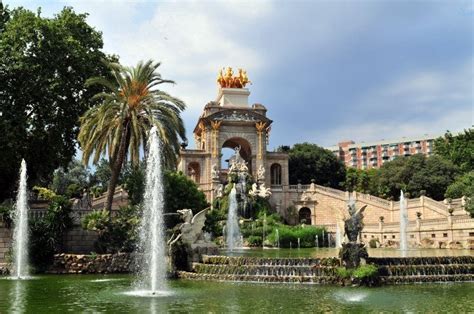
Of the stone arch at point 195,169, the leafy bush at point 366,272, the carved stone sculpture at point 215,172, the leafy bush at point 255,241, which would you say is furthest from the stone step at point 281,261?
the stone arch at point 195,169

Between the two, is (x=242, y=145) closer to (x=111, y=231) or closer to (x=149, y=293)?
(x=111, y=231)

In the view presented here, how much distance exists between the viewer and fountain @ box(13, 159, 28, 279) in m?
20.9

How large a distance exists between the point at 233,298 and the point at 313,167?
2322 inches

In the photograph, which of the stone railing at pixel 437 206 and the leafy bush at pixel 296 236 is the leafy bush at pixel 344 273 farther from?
the stone railing at pixel 437 206

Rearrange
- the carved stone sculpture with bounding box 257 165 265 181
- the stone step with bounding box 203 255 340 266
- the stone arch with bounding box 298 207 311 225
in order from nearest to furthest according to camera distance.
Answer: the stone step with bounding box 203 255 340 266 < the carved stone sculpture with bounding box 257 165 265 181 < the stone arch with bounding box 298 207 311 225

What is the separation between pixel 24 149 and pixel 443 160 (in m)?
47.0

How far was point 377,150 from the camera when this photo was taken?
116 meters

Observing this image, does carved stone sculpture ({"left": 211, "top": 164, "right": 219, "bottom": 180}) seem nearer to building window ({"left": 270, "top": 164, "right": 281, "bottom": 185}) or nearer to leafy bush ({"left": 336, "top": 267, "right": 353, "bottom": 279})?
building window ({"left": 270, "top": 164, "right": 281, "bottom": 185})

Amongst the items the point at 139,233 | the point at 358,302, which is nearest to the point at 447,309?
the point at 358,302

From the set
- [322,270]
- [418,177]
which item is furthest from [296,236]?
[418,177]

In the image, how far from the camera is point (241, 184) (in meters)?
49.6

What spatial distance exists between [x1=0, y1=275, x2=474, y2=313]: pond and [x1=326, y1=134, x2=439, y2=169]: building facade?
9582 centimetres

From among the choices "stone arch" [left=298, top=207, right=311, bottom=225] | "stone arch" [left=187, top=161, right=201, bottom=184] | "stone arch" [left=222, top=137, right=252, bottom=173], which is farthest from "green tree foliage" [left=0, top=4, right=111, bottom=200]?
"stone arch" [left=298, top=207, right=311, bottom=225]

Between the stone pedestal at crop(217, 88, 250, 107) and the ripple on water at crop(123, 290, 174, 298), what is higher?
the stone pedestal at crop(217, 88, 250, 107)
